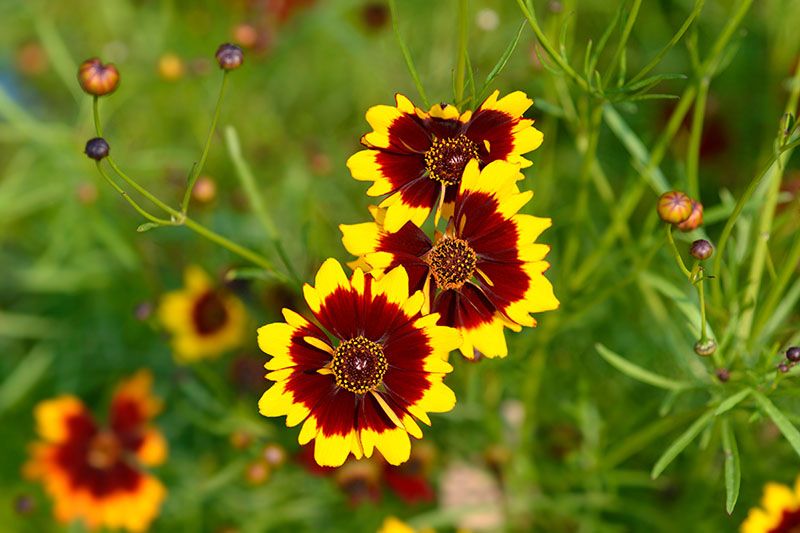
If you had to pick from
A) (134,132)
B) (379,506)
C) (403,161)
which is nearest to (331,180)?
(134,132)

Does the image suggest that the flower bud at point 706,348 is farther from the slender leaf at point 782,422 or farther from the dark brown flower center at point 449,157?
the dark brown flower center at point 449,157

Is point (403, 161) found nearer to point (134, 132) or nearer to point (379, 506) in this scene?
point (379, 506)

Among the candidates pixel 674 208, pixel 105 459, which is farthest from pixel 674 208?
pixel 105 459

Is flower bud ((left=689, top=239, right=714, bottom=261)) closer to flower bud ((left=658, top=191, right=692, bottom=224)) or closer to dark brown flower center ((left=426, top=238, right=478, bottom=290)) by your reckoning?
flower bud ((left=658, top=191, right=692, bottom=224))

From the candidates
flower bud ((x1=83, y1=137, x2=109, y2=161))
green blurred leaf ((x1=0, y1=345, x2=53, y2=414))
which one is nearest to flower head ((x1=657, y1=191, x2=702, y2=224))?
flower bud ((x1=83, y1=137, x2=109, y2=161))

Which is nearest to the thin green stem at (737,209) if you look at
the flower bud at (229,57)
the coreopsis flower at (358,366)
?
the coreopsis flower at (358,366)

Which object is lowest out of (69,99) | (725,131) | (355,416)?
(355,416)

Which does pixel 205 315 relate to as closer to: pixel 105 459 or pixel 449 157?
pixel 105 459
